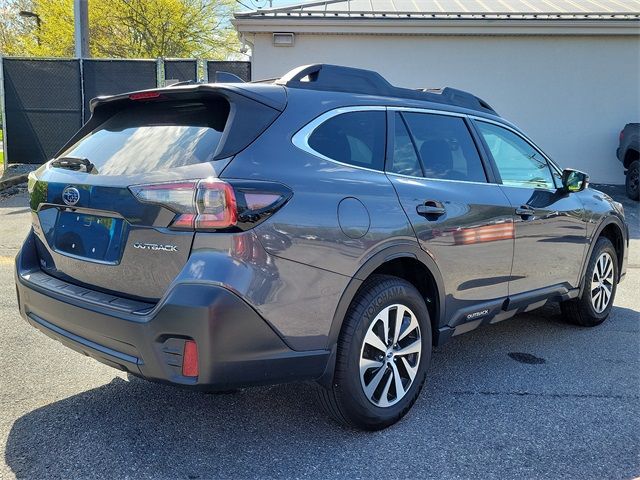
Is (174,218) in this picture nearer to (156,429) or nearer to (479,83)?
(156,429)

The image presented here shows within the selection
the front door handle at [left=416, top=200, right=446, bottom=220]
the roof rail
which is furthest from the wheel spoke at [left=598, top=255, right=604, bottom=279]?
the front door handle at [left=416, top=200, right=446, bottom=220]

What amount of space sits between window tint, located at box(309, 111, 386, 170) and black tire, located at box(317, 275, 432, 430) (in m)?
0.64

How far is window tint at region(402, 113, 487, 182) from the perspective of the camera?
3508 millimetres

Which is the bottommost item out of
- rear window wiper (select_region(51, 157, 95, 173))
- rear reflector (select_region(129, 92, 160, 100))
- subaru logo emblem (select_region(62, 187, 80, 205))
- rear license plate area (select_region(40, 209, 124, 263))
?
rear license plate area (select_region(40, 209, 124, 263))

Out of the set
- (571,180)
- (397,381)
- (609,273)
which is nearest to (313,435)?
(397,381)

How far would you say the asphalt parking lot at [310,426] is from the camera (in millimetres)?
2738

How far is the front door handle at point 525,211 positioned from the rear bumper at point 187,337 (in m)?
1.96

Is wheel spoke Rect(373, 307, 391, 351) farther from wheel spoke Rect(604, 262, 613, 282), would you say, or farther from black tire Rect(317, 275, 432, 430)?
wheel spoke Rect(604, 262, 613, 282)

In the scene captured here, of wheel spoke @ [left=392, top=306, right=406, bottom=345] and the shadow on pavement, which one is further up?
wheel spoke @ [left=392, top=306, right=406, bottom=345]

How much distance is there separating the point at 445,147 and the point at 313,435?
6.38 ft

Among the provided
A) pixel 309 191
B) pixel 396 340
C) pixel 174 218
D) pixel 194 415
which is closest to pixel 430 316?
pixel 396 340

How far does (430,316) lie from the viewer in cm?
346

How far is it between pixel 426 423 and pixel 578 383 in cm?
128

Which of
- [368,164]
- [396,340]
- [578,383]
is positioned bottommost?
[578,383]
